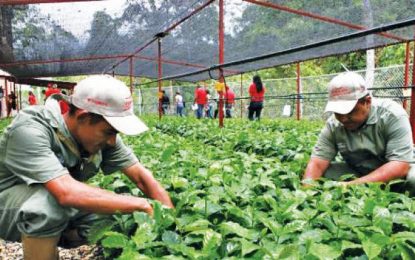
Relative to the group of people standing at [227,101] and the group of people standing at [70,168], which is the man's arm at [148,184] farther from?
the group of people standing at [227,101]

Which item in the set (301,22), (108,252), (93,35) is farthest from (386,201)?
(93,35)

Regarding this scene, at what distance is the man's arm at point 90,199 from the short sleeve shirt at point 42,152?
7cm

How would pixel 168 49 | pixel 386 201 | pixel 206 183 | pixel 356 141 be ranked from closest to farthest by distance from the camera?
pixel 386 201
pixel 206 183
pixel 356 141
pixel 168 49

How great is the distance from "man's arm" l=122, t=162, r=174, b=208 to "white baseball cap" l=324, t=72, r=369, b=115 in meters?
1.22

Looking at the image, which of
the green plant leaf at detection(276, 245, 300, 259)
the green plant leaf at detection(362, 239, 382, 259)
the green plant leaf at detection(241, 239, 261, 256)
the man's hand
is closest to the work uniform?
the green plant leaf at detection(241, 239, 261, 256)

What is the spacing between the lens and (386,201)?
2174mm

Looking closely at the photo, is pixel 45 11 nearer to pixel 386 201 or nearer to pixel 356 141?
pixel 356 141

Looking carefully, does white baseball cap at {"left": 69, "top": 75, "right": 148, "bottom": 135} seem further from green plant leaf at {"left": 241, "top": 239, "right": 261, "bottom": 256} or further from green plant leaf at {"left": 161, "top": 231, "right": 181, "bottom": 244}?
green plant leaf at {"left": 241, "top": 239, "right": 261, "bottom": 256}

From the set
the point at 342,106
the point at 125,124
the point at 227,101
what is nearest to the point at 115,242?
the point at 125,124

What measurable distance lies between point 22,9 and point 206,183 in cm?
789

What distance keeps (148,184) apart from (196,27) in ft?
30.1

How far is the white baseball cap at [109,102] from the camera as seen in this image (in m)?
2.08

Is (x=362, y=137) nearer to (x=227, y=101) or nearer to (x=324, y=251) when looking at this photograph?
(x=324, y=251)

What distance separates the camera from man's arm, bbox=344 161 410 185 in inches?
110
